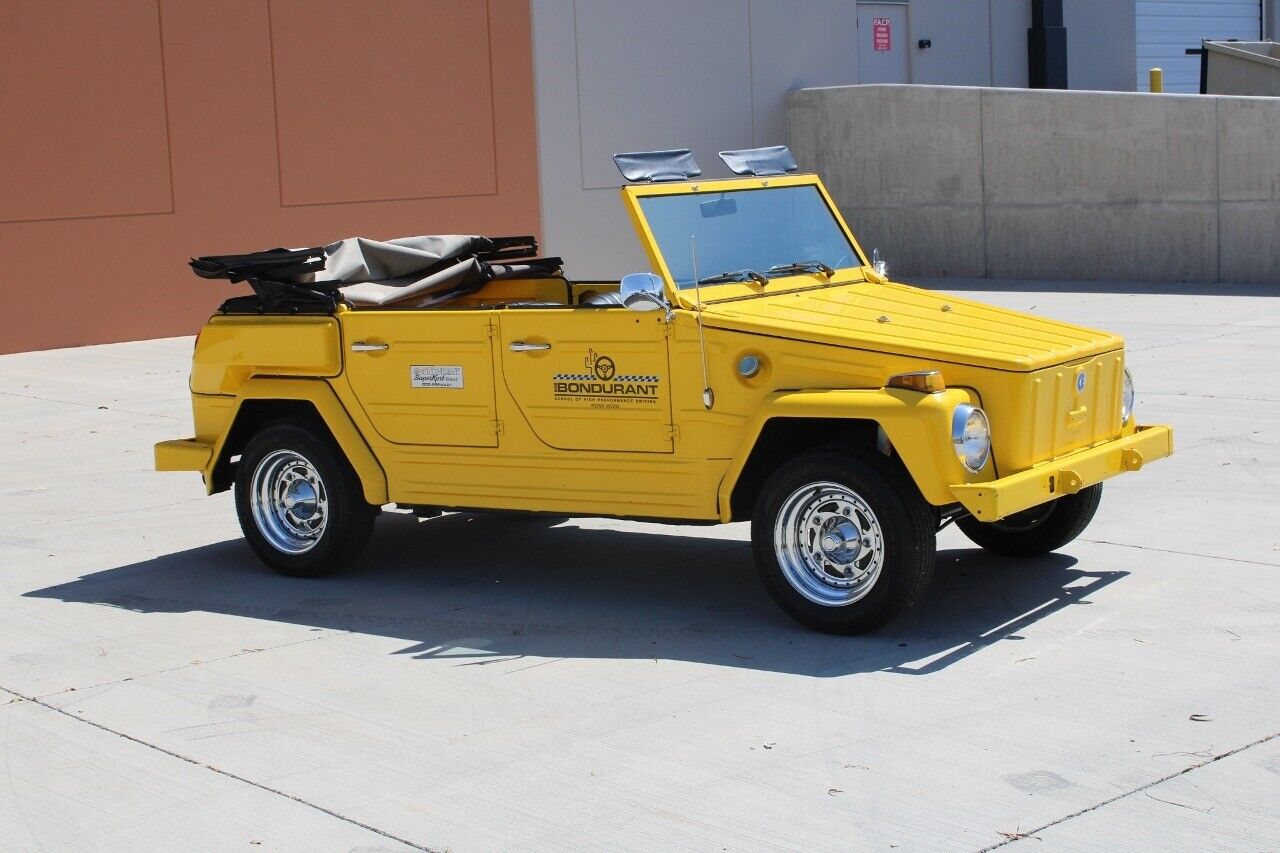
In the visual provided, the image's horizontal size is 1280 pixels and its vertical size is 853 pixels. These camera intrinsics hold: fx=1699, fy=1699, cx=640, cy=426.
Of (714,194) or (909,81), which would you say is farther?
(909,81)

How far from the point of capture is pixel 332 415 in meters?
7.60

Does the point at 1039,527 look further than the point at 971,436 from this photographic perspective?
Yes

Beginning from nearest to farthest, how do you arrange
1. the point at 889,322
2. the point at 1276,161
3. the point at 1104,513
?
the point at 889,322 → the point at 1104,513 → the point at 1276,161

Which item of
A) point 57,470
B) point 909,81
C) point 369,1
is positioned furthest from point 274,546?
point 909,81

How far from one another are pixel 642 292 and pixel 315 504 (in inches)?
83.7

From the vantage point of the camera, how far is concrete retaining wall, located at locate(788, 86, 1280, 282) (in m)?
18.1

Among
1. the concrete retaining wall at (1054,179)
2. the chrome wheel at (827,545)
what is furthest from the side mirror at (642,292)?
the concrete retaining wall at (1054,179)

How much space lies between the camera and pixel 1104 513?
8383mm

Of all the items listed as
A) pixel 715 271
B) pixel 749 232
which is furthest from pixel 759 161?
pixel 715 271

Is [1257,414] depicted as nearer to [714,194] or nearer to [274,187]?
[714,194]

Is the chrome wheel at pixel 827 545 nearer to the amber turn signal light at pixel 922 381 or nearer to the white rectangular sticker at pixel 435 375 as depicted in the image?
the amber turn signal light at pixel 922 381

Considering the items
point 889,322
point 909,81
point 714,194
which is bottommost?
point 889,322

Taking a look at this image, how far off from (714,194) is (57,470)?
5.59 metres

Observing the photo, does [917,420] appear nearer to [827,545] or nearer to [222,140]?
[827,545]
